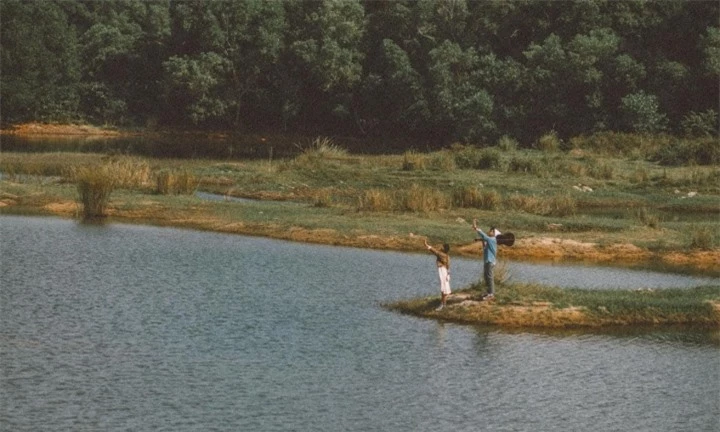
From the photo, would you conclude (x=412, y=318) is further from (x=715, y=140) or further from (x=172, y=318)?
(x=715, y=140)

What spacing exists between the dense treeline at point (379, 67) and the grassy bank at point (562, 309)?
52446 mm

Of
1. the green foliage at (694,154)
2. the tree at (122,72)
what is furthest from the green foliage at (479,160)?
the tree at (122,72)

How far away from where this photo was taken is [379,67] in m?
106

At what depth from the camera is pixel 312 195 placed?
58.3 metres

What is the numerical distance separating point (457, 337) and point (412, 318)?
88.3 inches

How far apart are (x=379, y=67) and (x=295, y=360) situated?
8122cm

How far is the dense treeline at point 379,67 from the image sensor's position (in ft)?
291

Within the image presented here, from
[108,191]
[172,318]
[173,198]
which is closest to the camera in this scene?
[172,318]

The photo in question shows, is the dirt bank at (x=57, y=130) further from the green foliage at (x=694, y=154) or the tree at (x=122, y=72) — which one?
the green foliage at (x=694, y=154)

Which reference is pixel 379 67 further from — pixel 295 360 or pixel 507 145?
pixel 295 360

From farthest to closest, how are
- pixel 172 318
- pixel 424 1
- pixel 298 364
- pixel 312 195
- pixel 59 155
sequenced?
1. pixel 424 1
2. pixel 59 155
3. pixel 312 195
4. pixel 172 318
5. pixel 298 364

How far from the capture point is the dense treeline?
8875cm

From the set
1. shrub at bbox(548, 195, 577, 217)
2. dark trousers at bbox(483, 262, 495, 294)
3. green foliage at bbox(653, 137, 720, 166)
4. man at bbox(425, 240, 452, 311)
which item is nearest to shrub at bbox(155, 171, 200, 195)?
shrub at bbox(548, 195, 577, 217)

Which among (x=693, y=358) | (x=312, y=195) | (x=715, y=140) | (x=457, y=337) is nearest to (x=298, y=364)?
(x=457, y=337)
